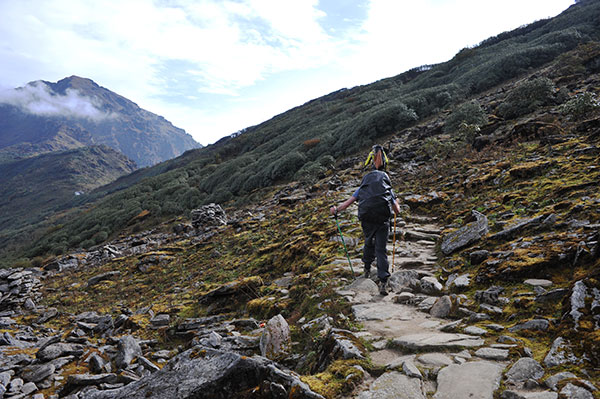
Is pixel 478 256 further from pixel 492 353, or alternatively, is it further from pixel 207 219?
pixel 207 219

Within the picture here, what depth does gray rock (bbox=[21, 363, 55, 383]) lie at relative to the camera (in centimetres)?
521

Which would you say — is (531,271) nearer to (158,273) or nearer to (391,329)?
(391,329)

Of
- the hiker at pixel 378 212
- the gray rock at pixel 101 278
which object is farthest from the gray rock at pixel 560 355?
the gray rock at pixel 101 278

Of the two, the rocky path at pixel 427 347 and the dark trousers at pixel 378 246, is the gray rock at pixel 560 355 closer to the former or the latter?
the rocky path at pixel 427 347

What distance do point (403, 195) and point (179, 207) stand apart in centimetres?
2762

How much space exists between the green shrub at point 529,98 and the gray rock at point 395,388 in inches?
749

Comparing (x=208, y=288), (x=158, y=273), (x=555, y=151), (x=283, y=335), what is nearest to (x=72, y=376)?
(x=283, y=335)

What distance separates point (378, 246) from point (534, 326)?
2.84m

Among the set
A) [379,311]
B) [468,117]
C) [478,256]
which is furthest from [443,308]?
[468,117]

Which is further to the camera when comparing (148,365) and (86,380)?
(148,365)

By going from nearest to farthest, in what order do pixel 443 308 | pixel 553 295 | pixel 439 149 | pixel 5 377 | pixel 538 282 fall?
pixel 553 295
pixel 538 282
pixel 443 308
pixel 5 377
pixel 439 149

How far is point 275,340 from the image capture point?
4684 millimetres

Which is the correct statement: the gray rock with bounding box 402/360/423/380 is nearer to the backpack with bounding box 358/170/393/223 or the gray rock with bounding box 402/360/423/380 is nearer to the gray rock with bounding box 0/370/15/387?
the backpack with bounding box 358/170/393/223

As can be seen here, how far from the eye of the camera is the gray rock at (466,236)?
6.38 meters
